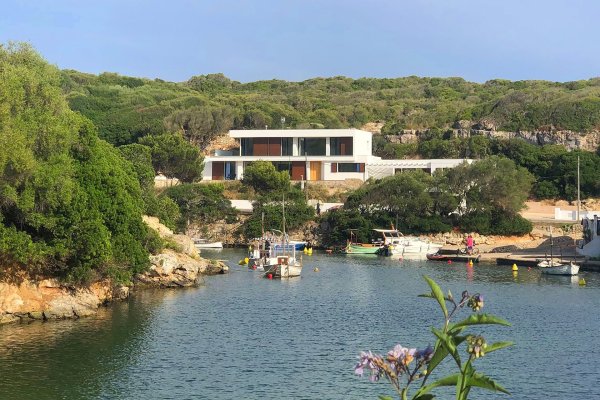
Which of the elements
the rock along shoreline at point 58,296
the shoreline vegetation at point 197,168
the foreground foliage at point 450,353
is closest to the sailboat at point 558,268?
the shoreline vegetation at point 197,168

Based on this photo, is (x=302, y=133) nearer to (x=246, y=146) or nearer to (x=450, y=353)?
(x=246, y=146)

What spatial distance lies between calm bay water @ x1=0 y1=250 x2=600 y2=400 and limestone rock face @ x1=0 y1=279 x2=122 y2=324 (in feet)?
2.87

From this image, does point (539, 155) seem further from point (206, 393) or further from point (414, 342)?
point (206, 393)

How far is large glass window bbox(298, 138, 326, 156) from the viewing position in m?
102

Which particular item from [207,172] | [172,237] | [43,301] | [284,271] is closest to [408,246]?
[284,271]

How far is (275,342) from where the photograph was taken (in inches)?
1405

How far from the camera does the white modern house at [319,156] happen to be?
101 meters

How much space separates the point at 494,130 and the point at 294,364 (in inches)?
3528

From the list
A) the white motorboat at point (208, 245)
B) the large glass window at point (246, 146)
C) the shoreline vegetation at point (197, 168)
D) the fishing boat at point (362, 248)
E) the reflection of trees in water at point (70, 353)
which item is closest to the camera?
the reflection of trees in water at point (70, 353)

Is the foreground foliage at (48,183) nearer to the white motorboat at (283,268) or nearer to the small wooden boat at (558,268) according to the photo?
the white motorboat at (283,268)

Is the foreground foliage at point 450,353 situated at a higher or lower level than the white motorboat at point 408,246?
lower

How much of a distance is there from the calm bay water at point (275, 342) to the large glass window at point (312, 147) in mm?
45527

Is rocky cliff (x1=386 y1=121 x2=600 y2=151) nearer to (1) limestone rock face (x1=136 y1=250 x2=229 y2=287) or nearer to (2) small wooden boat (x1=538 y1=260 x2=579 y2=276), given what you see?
(2) small wooden boat (x1=538 y1=260 x2=579 y2=276)

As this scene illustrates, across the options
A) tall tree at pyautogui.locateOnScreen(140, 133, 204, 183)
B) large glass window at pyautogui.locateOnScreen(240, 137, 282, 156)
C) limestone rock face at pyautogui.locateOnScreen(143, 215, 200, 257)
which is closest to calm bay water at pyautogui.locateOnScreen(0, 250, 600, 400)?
limestone rock face at pyautogui.locateOnScreen(143, 215, 200, 257)
